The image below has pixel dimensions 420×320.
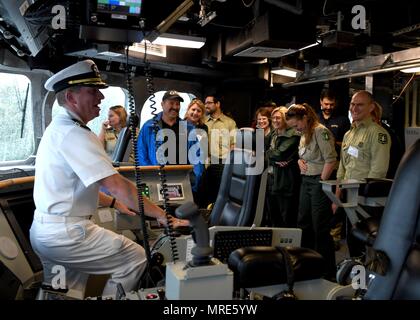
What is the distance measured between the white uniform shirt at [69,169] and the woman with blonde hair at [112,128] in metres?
3.13

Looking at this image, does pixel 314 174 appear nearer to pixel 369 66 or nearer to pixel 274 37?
pixel 274 37

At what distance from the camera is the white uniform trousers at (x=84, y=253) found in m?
2.05

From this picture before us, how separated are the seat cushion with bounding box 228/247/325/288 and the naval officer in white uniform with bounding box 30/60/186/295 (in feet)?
1.73

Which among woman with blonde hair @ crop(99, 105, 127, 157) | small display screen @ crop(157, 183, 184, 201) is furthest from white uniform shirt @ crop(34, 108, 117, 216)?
woman with blonde hair @ crop(99, 105, 127, 157)

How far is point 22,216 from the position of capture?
8.38ft

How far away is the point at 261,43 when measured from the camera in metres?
4.40

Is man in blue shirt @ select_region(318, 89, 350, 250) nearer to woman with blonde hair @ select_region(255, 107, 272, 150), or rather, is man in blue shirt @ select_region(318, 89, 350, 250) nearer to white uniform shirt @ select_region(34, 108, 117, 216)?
woman with blonde hair @ select_region(255, 107, 272, 150)

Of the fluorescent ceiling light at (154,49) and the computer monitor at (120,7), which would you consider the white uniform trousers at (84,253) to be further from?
the fluorescent ceiling light at (154,49)

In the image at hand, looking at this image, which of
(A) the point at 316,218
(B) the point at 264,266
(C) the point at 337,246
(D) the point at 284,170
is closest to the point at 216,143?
(D) the point at 284,170

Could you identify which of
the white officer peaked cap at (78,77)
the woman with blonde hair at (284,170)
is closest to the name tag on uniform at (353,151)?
the woman with blonde hair at (284,170)

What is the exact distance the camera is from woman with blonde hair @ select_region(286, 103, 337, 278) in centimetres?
387

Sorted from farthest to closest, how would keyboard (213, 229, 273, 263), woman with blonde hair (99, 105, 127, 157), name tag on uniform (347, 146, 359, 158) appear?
woman with blonde hair (99, 105, 127, 157) → name tag on uniform (347, 146, 359, 158) → keyboard (213, 229, 273, 263)

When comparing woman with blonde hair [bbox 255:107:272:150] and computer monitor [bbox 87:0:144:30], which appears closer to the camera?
computer monitor [bbox 87:0:144:30]
